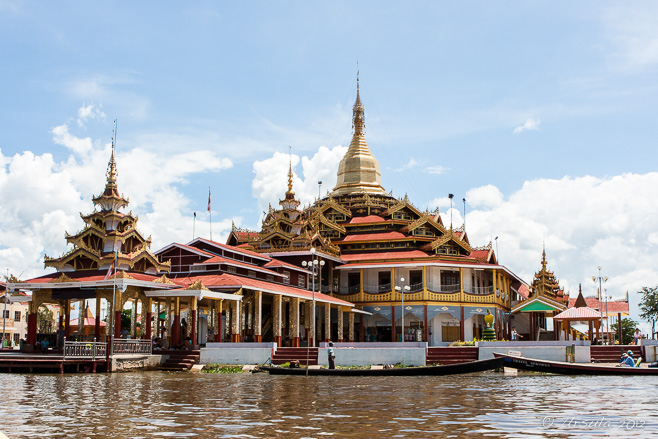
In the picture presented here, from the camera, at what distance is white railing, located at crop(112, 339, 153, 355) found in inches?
1275

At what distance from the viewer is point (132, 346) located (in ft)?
109

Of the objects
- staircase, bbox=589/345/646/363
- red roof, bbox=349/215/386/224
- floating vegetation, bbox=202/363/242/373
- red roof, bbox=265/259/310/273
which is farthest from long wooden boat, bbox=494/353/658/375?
red roof, bbox=349/215/386/224

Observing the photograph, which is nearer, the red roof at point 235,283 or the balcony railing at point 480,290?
the red roof at point 235,283

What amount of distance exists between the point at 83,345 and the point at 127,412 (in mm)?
16353

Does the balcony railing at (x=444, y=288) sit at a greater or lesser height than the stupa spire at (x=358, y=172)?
lesser

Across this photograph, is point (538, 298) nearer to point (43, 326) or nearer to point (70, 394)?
point (70, 394)

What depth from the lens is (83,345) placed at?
31344 mm

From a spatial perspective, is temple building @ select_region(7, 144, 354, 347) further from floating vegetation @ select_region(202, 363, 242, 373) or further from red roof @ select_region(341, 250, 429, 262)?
red roof @ select_region(341, 250, 429, 262)

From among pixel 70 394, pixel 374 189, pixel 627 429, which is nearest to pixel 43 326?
pixel 374 189

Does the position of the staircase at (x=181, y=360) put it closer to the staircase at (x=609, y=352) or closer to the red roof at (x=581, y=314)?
the staircase at (x=609, y=352)

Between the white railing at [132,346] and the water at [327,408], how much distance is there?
6252mm

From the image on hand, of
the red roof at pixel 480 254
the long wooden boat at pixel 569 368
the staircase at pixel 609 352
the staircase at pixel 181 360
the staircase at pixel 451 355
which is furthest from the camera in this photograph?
the red roof at pixel 480 254

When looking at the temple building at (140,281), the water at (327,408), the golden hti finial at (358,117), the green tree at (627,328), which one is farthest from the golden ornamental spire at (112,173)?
the green tree at (627,328)

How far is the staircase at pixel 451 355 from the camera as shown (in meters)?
34.2
